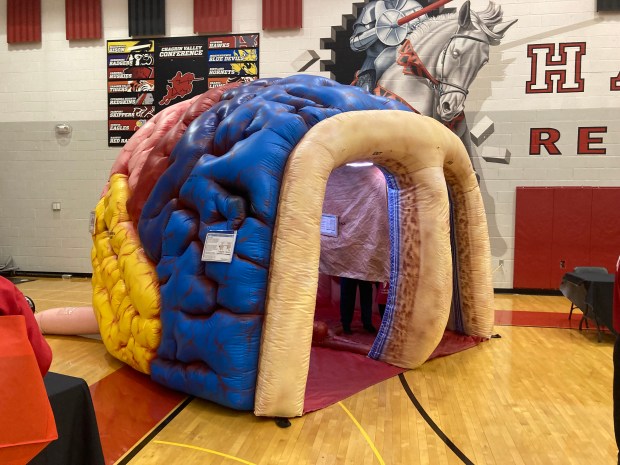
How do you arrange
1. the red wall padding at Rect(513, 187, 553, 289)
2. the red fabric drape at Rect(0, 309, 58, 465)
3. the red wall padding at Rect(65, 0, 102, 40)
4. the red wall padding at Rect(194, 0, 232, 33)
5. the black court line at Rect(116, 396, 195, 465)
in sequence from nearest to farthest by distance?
the red fabric drape at Rect(0, 309, 58, 465)
the black court line at Rect(116, 396, 195, 465)
the red wall padding at Rect(513, 187, 553, 289)
the red wall padding at Rect(194, 0, 232, 33)
the red wall padding at Rect(65, 0, 102, 40)

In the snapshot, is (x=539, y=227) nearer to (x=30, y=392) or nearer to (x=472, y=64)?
(x=472, y=64)

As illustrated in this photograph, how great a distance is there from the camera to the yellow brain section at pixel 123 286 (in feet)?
11.5

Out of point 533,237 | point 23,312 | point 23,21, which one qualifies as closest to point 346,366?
point 23,312

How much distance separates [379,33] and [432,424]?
6.02 meters

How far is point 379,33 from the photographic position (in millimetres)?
7531

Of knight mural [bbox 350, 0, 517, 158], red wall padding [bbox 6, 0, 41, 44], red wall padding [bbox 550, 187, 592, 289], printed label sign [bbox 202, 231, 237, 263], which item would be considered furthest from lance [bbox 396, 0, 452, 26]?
red wall padding [bbox 6, 0, 41, 44]

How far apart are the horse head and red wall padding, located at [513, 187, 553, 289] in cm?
159

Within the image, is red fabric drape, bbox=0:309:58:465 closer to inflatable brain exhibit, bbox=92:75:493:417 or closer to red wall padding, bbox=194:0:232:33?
inflatable brain exhibit, bbox=92:75:493:417

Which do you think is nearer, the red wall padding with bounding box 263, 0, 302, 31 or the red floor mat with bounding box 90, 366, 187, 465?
the red floor mat with bounding box 90, 366, 187, 465

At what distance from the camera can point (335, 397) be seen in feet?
11.1

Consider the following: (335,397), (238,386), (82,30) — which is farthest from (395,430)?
(82,30)

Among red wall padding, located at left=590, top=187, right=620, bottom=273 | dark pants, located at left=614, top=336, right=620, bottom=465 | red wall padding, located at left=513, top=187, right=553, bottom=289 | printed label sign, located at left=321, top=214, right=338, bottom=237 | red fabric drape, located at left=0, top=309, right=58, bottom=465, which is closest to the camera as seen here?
red fabric drape, located at left=0, top=309, right=58, bottom=465

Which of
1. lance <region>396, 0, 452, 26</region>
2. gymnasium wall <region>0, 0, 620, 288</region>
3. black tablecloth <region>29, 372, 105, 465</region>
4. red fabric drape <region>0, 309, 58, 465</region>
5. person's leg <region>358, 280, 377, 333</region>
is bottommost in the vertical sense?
person's leg <region>358, 280, 377, 333</region>

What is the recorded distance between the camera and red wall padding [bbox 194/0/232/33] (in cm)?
791
